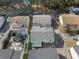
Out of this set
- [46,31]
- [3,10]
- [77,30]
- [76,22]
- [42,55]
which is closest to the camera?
[42,55]

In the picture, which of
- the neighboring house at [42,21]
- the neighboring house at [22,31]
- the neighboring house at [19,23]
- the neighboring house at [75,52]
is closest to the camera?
the neighboring house at [75,52]

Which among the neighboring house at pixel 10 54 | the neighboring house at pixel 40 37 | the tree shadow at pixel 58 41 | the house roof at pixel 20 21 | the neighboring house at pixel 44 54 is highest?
the house roof at pixel 20 21

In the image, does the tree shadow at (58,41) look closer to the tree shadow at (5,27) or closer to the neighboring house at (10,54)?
the neighboring house at (10,54)

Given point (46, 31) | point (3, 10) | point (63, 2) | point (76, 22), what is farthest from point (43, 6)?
point (46, 31)

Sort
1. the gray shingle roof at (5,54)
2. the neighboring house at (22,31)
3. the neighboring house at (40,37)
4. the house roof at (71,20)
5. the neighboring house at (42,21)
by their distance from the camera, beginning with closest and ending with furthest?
the gray shingle roof at (5,54) → the neighboring house at (40,37) → the neighboring house at (22,31) → the house roof at (71,20) → the neighboring house at (42,21)

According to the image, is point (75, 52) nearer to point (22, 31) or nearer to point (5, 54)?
point (5, 54)

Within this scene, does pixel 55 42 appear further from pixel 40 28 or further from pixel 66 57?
pixel 66 57

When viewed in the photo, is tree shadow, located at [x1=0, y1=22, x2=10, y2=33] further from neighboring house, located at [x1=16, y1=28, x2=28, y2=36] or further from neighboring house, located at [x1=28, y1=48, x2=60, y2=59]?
neighboring house, located at [x1=28, y1=48, x2=60, y2=59]

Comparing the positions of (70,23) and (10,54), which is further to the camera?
(70,23)

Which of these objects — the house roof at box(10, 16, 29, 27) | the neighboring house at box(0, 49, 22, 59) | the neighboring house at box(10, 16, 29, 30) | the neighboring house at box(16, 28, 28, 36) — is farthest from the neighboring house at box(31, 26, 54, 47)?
the neighboring house at box(0, 49, 22, 59)

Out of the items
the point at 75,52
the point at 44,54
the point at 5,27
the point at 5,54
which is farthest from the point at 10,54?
the point at 5,27

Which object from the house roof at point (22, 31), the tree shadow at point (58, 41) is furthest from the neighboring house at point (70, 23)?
the house roof at point (22, 31)
